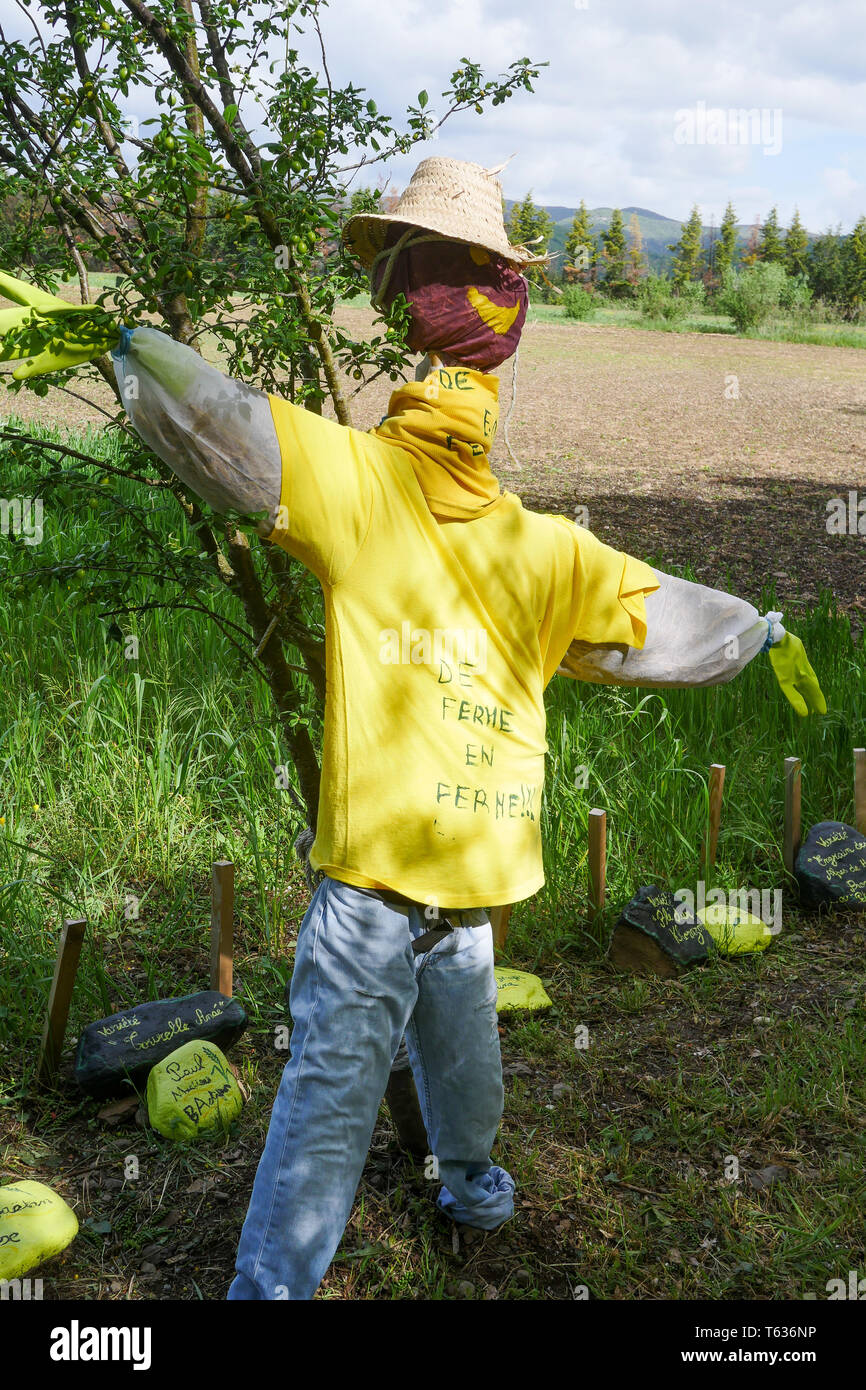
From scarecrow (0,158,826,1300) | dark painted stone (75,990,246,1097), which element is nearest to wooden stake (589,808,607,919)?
dark painted stone (75,990,246,1097)

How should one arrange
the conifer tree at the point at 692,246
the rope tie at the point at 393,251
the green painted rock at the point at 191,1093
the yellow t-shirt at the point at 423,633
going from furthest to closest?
the conifer tree at the point at 692,246, the green painted rock at the point at 191,1093, the rope tie at the point at 393,251, the yellow t-shirt at the point at 423,633

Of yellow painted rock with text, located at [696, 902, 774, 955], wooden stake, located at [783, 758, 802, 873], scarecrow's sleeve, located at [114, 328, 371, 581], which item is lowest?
yellow painted rock with text, located at [696, 902, 774, 955]

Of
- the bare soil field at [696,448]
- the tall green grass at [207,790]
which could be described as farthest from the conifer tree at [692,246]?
the tall green grass at [207,790]

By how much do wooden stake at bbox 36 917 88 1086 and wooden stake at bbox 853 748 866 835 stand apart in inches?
92.1

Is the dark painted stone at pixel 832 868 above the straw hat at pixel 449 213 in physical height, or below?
below

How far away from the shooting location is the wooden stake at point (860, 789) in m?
3.36

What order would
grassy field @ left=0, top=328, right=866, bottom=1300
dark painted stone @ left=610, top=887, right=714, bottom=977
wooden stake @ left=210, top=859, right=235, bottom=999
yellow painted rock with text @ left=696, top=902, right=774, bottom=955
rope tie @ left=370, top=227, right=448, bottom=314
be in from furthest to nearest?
yellow painted rock with text @ left=696, top=902, right=774, bottom=955
dark painted stone @ left=610, top=887, right=714, bottom=977
wooden stake @ left=210, top=859, right=235, bottom=999
grassy field @ left=0, top=328, right=866, bottom=1300
rope tie @ left=370, top=227, right=448, bottom=314

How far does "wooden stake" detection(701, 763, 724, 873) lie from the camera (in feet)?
10.2

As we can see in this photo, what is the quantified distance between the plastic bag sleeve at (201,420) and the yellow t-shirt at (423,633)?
0.03m

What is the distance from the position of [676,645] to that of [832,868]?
1.59 m

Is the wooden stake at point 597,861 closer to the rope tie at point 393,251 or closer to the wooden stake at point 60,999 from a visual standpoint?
the wooden stake at point 60,999

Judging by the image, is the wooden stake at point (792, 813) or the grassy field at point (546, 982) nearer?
the grassy field at point (546, 982)

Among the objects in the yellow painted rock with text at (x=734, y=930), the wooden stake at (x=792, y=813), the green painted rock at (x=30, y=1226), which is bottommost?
the green painted rock at (x=30, y=1226)

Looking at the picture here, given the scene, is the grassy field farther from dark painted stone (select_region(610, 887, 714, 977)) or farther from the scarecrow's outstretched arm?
the scarecrow's outstretched arm
